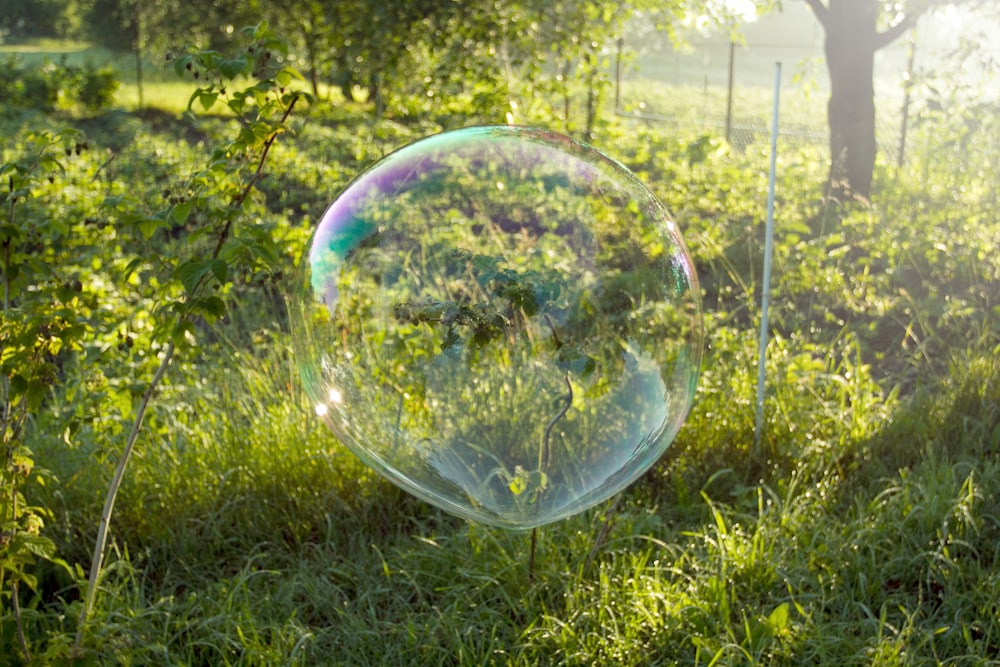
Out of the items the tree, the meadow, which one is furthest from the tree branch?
the meadow

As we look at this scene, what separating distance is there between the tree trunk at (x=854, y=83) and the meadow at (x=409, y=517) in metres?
2.87

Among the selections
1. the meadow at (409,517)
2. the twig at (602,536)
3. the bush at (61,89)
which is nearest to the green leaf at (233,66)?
the meadow at (409,517)

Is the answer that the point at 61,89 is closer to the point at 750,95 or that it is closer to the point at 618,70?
the point at 618,70

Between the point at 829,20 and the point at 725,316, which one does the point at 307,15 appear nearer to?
the point at 829,20

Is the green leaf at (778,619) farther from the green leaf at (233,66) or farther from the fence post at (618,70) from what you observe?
the fence post at (618,70)

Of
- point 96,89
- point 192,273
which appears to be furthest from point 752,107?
point 192,273

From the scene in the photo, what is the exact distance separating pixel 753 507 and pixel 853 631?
30.1 inches

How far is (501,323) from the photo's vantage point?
7.17ft

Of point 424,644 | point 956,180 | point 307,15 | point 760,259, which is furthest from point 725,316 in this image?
point 307,15

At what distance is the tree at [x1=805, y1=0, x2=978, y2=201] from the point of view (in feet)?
24.5

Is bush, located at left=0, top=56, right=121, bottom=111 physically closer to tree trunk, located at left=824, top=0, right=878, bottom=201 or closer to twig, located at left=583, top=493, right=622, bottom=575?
tree trunk, located at left=824, top=0, right=878, bottom=201

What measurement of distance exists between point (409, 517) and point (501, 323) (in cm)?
142

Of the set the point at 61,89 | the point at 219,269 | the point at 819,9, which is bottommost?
the point at 61,89

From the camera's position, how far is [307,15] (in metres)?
12.9
